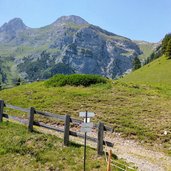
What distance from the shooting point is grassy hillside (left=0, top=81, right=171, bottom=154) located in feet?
86.6

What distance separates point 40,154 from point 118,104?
16.6 metres

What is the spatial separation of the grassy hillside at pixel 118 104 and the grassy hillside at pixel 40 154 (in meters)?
6.88

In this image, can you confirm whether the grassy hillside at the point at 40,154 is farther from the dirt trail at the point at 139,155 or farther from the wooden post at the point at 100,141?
the dirt trail at the point at 139,155

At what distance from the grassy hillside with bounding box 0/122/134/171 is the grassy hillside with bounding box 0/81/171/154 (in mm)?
6878

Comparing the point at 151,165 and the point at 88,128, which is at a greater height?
the point at 88,128

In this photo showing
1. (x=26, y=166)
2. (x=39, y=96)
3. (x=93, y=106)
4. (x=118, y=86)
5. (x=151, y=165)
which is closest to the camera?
(x=26, y=166)

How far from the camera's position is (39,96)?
120ft

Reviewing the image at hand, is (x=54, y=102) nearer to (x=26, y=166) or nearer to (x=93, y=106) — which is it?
(x=93, y=106)

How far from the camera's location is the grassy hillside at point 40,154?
17828 millimetres

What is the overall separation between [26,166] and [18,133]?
459 cm

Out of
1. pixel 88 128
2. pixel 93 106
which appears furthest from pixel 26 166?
pixel 93 106

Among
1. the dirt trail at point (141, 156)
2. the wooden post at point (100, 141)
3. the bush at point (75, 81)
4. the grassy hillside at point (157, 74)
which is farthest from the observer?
the grassy hillside at point (157, 74)

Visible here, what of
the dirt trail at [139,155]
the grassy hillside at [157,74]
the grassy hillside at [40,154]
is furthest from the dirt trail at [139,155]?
the grassy hillside at [157,74]

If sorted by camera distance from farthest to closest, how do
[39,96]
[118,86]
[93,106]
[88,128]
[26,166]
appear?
[118,86], [39,96], [93,106], [26,166], [88,128]
